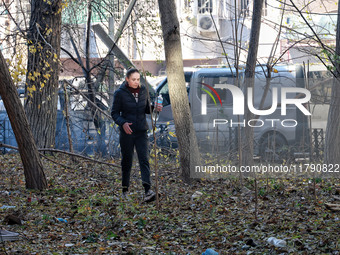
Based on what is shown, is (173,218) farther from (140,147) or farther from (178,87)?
(178,87)

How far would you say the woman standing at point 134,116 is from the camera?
8.40 meters

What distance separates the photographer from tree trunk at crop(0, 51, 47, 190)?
27.6 feet

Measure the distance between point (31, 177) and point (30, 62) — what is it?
379cm

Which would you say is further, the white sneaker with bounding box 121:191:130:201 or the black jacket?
the white sneaker with bounding box 121:191:130:201

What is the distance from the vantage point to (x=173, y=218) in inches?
291

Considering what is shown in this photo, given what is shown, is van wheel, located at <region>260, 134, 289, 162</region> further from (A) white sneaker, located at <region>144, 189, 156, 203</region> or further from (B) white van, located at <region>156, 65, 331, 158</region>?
(A) white sneaker, located at <region>144, 189, 156, 203</region>

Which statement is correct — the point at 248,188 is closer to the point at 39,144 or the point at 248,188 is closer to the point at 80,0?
the point at 39,144

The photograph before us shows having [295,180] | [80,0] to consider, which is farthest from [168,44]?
[80,0]

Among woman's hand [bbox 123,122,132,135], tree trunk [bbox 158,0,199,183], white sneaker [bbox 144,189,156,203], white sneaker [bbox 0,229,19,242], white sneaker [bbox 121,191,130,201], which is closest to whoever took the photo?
white sneaker [bbox 0,229,19,242]

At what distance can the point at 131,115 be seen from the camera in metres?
8.40

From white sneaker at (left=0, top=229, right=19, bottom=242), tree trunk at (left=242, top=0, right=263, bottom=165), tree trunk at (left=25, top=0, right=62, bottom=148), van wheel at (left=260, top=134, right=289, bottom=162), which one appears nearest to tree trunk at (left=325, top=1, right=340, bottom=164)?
van wheel at (left=260, top=134, right=289, bottom=162)

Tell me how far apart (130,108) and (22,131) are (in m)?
1.78

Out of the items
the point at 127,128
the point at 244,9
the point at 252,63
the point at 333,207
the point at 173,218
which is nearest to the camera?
the point at 333,207

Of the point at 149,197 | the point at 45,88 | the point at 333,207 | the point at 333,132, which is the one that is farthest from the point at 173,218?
the point at 45,88
